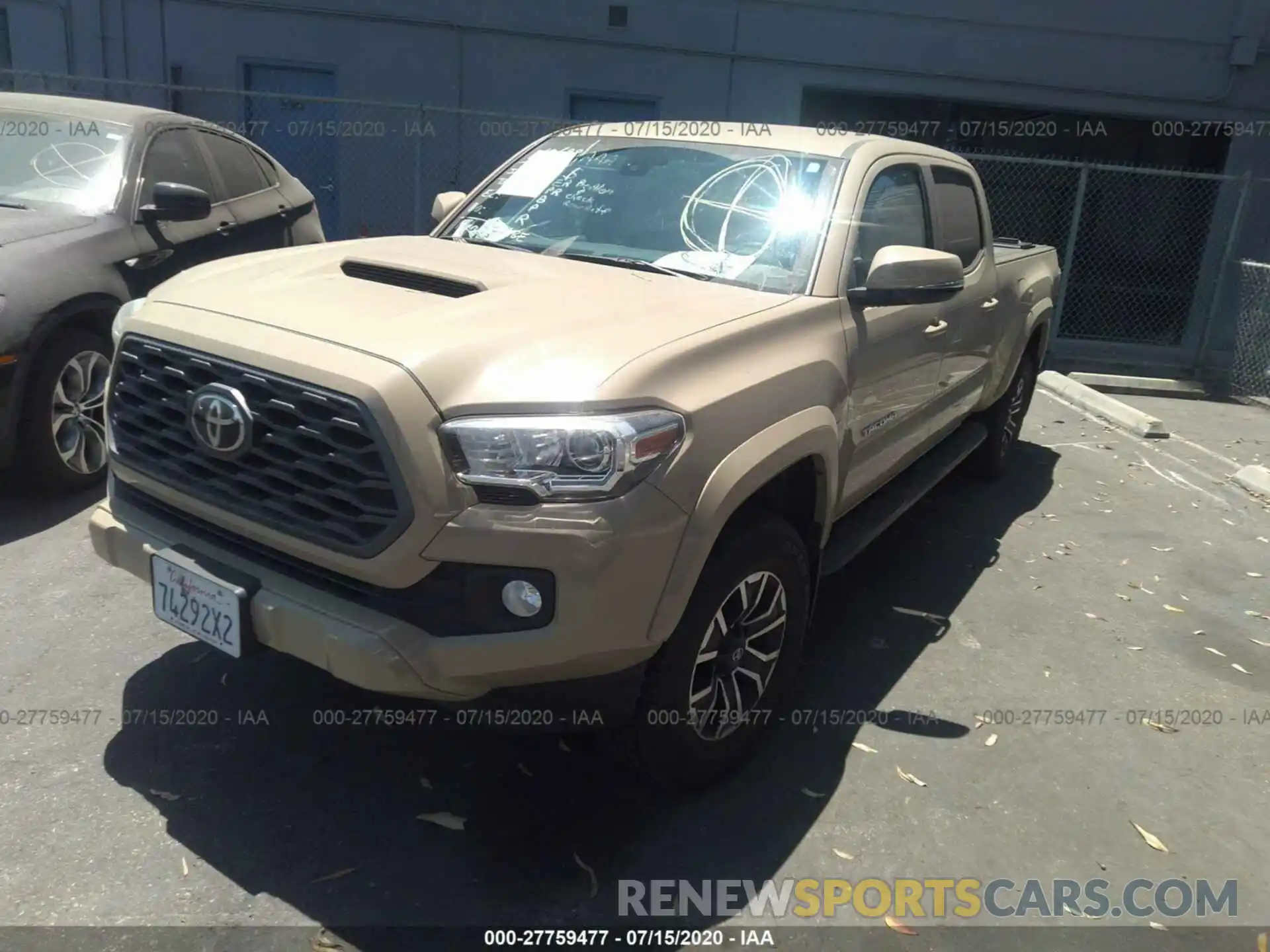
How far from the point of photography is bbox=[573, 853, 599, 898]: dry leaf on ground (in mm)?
2691

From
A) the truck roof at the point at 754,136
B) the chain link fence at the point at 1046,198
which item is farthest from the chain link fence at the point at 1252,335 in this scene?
the truck roof at the point at 754,136

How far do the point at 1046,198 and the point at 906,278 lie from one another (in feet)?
35.6

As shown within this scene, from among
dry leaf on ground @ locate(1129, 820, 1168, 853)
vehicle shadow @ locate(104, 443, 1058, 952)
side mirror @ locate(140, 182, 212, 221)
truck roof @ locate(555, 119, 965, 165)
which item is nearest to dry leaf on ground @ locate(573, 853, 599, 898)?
vehicle shadow @ locate(104, 443, 1058, 952)

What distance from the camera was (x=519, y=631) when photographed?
240cm

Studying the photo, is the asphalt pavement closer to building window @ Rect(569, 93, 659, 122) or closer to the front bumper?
the front bumper

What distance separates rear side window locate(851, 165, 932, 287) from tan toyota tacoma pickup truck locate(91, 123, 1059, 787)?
4cm

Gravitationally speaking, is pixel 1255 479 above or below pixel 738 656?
below

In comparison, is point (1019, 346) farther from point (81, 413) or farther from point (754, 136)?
point (81, 413)

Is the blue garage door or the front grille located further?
the blue garage door

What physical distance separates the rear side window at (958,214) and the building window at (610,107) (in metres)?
7.62

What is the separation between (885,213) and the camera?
4.00 meters

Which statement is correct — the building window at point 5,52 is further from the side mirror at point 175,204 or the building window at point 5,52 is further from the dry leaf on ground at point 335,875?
the dry leaf on ground at point 335,875

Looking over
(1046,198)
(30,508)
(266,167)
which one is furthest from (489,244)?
(1046,198)

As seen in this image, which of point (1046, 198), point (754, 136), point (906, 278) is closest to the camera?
point (906, 278)
